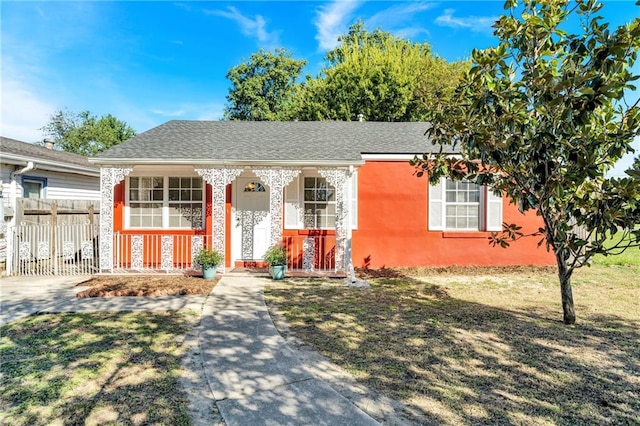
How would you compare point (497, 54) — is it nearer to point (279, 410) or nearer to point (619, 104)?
point (619, 104)

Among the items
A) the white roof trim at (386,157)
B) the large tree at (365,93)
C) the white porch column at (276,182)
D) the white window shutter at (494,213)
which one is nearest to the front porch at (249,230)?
the white porch column at (276,182)

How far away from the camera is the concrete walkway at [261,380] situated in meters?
2.74

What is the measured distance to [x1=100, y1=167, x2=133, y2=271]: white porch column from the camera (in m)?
8.48

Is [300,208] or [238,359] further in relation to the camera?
[300,208]

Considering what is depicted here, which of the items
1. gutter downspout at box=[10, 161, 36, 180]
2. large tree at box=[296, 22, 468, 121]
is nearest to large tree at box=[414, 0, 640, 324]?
gutter downspout at box=[10, 161, 36, 180]

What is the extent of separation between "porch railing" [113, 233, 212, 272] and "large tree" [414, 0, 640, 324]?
275 inches

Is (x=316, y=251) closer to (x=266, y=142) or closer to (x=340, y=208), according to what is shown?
(x=340, y=208)

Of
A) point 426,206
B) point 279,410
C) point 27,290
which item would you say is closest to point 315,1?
point 426,206

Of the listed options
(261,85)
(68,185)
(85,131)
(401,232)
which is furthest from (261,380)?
(85,131)

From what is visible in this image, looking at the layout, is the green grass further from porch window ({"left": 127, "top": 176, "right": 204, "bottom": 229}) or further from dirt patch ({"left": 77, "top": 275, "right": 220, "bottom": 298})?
porch window ({"left": 127, "top": 176, "right": 204, "bottom": 229})

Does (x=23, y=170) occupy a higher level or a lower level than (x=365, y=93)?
lower

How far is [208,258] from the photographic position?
805 cm

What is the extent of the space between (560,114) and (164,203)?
9.12 meters

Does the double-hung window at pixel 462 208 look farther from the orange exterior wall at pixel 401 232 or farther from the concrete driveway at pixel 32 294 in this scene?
the concrete driveway at pixel 32 294
